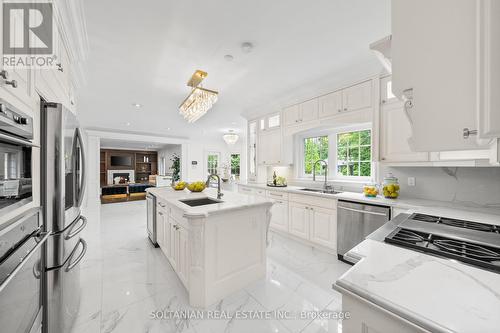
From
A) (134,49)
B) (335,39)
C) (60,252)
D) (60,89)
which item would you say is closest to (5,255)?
(60,252)

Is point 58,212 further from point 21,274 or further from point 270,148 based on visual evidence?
point 270,148

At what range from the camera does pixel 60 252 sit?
1.31 meters

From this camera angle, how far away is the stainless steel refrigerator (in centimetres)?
124

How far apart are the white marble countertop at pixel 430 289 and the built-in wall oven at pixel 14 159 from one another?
4.67 feet

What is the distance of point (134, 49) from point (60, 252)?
2.06 meters

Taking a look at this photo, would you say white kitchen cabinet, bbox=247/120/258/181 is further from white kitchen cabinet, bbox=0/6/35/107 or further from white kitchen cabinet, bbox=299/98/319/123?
white kitchen cabinet, bbox=0/6/35/107

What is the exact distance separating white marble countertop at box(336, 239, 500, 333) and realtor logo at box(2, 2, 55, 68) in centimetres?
170

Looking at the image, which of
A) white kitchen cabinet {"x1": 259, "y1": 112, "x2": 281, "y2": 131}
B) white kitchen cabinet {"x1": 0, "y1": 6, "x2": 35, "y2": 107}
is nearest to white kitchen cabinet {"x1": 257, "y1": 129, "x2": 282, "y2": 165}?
white kitchen cabinet {"x1": 259, "y1": 112, "x2": 281, "y2": 131}

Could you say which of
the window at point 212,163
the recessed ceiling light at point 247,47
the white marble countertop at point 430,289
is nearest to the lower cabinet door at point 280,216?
the recessed ceiling light at point 247,47

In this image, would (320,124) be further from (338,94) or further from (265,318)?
(265,318)

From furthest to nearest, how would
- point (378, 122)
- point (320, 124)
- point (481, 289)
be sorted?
point (320, 124) < point (378, 122) < point (481, 289)

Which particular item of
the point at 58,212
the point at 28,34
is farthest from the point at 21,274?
the point at 28,34

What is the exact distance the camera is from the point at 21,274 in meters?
0.92

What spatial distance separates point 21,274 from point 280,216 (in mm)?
3088
